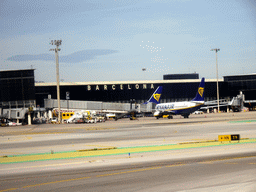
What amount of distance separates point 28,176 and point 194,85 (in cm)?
16111

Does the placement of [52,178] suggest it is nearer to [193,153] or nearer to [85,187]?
[85,187]

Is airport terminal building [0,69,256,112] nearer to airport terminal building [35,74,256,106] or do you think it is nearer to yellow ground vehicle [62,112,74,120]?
airport terminal building [35,74,256,106]

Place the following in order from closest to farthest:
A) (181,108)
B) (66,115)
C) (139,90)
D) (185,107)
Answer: (185,107) → (181,108) → (66,115) → (139,90)

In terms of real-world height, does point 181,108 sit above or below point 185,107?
below

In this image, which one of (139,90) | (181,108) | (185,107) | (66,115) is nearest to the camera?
(185,107)

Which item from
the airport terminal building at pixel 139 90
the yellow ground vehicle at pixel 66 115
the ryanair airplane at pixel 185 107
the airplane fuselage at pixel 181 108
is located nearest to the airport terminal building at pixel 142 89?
the airport terminal building at pixel 139 90

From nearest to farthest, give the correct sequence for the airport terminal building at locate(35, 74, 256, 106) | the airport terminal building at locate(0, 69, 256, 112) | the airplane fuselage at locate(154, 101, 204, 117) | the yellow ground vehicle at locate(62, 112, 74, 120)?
the airplane fuselage at locate(154, 101, 204, 117) → the yellow ground vehicle at locate(62, 112, 74, 120) → the airport terminal building at locate(0, 69, 256, 112) → the airport terminal building at locate(35, 74, 256, 106)

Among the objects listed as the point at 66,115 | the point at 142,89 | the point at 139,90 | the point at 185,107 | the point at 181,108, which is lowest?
the point at 66,115

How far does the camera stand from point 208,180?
1443 centimetres

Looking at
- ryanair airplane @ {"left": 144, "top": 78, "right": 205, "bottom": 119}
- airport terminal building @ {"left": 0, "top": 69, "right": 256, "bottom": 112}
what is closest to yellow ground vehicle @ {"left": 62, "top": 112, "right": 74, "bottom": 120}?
ryanair airplane @ {"left": 144, "top": 78, "right": 205, "bottom": 119}

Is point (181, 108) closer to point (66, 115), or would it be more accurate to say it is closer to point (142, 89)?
point (66, 115)

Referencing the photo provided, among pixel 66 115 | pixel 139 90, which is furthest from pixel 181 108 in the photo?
pixel 139 90

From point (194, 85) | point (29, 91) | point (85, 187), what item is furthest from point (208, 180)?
point (194, 85)

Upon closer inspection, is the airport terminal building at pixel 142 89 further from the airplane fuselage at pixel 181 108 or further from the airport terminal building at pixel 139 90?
the airplane fuselage at pixel 181 108
